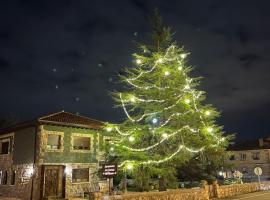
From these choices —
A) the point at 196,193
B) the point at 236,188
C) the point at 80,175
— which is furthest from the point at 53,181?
the point at 236,188

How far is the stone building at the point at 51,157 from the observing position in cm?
2586

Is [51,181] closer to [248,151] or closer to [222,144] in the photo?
[222,144]

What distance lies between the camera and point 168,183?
909 inches

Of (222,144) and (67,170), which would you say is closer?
(222,144)

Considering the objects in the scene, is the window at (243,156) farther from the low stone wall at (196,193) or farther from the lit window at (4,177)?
the lit window at (4,177)

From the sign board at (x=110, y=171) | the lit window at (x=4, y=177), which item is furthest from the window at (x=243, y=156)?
the sign board at (x=110, y=171)

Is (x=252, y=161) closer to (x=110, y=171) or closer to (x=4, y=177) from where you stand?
(x=4, y=177)

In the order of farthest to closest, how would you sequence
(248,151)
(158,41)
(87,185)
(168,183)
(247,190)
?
(248,151), (247,190), (87,185), (158,41), (168,183)

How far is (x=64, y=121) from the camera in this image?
1083 inches

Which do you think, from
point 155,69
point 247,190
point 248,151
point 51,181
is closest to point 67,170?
point 51,181

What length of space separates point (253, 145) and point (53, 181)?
160ft

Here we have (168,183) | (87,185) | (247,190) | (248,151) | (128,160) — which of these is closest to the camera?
(128,160)

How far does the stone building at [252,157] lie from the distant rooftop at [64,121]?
126 feet

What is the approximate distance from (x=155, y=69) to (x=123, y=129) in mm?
5043
